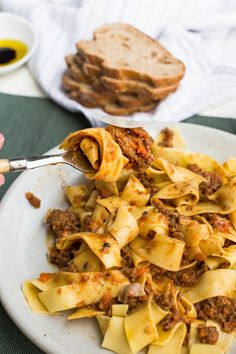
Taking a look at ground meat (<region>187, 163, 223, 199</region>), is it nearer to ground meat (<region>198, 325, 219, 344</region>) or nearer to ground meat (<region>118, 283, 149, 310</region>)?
ground meat (<region>118, 283, 149, 310</region>)

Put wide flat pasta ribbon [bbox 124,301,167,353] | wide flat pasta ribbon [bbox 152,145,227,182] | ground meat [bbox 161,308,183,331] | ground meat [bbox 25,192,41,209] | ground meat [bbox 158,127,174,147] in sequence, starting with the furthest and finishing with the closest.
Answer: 1. ground meat [bbox 158,127,174,147]
2. wide flat pasta ribbon [bbox 152,145,227,182]
3. ground meat [bbox 25,192,41,209]
4. ground meat [bbox 161,308,183,331]
5. wide flat pasta ribbon [bbox 124,301,167,353]

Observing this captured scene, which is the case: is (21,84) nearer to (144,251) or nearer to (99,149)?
(99,149)

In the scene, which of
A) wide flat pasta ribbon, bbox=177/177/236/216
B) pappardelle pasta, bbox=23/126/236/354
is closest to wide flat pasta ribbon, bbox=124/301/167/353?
pappardelle pasta, bbox=23/126/236/354

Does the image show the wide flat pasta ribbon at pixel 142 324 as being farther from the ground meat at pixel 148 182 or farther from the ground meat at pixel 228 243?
the ground meat at pixel 148 182

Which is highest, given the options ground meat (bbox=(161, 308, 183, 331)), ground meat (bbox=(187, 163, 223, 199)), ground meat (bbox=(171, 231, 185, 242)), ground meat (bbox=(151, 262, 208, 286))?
ground meat (bbox=(187, 163, 223, 199))

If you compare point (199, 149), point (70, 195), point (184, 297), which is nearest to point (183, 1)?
point (199, 149)

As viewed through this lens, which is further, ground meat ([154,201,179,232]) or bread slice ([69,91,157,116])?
bread slice ([69,91,157,116])

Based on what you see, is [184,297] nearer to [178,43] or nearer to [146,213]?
[146,213]
